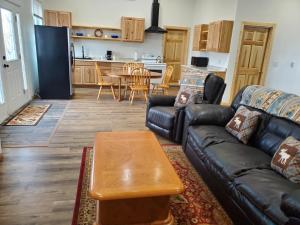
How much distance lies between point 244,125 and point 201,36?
5.08 meters

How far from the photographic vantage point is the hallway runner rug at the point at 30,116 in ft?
12.8

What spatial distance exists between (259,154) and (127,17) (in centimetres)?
625

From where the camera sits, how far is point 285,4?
5.60m

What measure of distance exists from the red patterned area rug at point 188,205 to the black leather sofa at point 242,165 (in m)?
0.10

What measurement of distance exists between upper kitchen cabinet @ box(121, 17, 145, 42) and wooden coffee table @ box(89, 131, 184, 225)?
19.5 ft

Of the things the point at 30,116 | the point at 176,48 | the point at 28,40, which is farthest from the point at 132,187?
the point at 176,48

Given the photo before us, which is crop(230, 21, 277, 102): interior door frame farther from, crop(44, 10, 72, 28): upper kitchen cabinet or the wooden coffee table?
crop(44, 10, 72, 28): upper kitchen cabinet

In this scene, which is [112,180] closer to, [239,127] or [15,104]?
[239,127]

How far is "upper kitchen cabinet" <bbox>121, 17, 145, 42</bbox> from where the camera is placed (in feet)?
23.4

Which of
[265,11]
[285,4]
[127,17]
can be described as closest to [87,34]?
[127,17]

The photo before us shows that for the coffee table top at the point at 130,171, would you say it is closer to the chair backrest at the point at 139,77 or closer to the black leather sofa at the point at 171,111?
the black leather sofa at the point at 171,111

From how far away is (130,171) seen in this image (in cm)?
174

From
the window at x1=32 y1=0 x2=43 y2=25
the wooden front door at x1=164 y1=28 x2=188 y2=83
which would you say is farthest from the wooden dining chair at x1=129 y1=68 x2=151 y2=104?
the window at x1=32 y1=0 x2=43 y2=25

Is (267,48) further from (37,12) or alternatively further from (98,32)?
(37,12)
